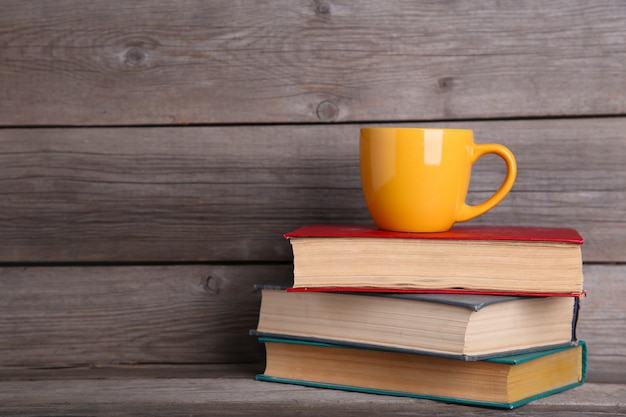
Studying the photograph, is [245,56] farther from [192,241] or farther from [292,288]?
[292,288]

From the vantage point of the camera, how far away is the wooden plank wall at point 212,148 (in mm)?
955

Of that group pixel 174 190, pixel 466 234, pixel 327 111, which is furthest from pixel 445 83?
pixel 174 190

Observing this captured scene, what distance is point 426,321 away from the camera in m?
0.74

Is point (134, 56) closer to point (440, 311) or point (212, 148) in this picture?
point (212, 148)

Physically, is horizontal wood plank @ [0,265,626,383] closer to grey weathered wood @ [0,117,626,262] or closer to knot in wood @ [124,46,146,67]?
grey weathered wood @ [0,117,626,262]

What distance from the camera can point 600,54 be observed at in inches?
37.0

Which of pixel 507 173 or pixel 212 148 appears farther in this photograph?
pixel 212 148

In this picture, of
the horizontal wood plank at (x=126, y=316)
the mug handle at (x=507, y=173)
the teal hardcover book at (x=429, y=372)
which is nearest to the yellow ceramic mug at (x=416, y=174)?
the mug handle at (x=507, y=173)

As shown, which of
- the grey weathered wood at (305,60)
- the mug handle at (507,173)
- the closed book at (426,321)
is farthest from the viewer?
the grey weathered wood at (305,60)

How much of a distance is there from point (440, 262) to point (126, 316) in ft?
1.53

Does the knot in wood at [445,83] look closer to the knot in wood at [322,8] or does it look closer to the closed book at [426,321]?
the knot in wood at [322,8]

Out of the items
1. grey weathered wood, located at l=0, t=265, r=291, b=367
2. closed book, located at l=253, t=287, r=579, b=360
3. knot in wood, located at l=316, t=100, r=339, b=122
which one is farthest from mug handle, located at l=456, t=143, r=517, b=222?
grey weathered wood, located at l=0, t=265, r=291, b=367

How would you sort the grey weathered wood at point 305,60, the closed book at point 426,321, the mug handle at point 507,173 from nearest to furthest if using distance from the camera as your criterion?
1. the closed book at point 426,321
2. the mug handle at point 507,173
3. the grey weathered wood at point 305,60

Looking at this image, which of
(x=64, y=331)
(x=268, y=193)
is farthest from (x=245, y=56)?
(x=64, y=331)
